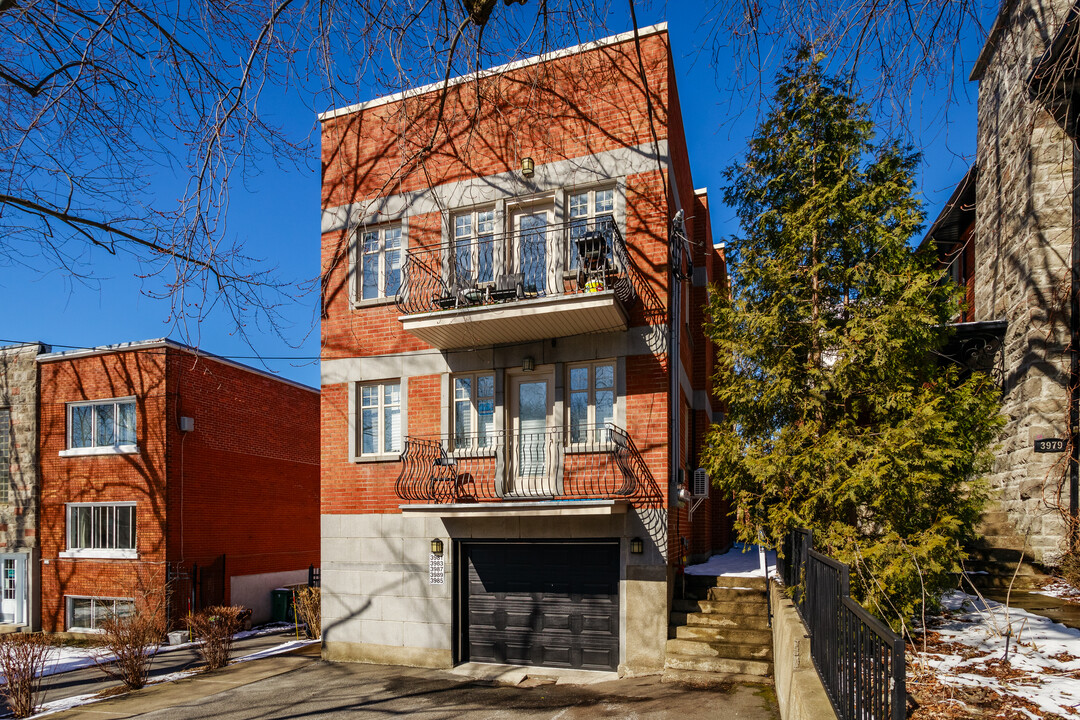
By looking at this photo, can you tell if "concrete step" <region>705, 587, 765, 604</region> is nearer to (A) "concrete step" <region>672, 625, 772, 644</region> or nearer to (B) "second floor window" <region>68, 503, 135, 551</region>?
(A) "concrete step" <region>672, 625, 772, 644</region>

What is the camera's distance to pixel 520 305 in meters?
10.8

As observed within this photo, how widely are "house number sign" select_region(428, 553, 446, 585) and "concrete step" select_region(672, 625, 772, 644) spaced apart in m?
4.01

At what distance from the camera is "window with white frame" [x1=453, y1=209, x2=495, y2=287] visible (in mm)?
12391

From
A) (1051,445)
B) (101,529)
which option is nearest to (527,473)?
(1051,445)

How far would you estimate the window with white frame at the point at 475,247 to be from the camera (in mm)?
12391

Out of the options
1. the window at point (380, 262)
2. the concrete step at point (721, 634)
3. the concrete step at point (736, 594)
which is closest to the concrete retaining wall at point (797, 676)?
the concrete step at point (721, 634)

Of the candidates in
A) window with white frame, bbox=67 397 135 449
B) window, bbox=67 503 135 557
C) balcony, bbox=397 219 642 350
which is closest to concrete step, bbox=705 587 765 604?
balcony, bbox=397 219 642 350

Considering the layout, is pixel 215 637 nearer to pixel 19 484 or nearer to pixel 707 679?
pixel 707 679

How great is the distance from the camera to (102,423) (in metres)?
19.3

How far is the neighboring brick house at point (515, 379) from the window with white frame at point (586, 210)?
0.03 meters

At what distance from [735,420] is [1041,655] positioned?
4485 millimetres

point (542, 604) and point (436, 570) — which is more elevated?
point (436, 570)

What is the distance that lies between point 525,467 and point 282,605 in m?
12.3

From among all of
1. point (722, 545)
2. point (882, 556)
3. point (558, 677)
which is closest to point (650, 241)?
point (882, 556)
